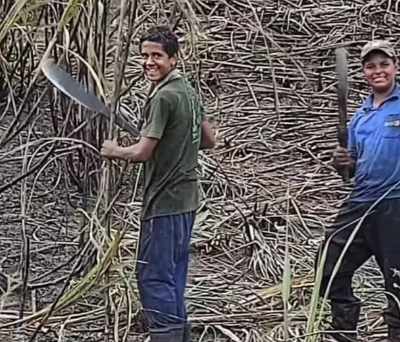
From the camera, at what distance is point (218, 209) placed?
214 inches

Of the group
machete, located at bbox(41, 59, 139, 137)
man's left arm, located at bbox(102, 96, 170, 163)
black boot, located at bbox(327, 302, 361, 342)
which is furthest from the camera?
black boot, located at bbox(327, 302, 361, 342)

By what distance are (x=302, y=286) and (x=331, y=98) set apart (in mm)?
2955

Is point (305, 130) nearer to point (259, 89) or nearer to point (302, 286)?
point (259, 89)

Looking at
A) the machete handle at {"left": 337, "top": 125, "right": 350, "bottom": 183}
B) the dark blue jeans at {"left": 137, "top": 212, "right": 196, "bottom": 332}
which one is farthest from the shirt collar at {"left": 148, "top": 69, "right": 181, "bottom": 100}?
the machete handle at {"left": 337, "top": 125, "right": 350, "bottom": 183}

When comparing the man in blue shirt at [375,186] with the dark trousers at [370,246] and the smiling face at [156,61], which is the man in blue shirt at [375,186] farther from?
the smiling face at [156,61]

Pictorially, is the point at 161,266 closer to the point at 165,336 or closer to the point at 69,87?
the point at 165,336

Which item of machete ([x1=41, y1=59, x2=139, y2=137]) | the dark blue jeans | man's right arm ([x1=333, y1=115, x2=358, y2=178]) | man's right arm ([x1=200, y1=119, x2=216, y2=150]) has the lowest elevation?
the dark blue jeans

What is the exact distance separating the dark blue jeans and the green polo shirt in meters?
0.05

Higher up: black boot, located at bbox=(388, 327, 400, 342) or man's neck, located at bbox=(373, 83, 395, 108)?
man's neck, located at bbox=(373, 83, 395, 108)

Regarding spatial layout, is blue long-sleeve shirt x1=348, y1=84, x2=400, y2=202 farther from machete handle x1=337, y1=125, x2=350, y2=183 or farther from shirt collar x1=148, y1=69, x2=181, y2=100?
shirt collar x1=148, y1=69, x2=181, y2=100

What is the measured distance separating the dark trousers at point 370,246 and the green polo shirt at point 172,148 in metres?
0.56

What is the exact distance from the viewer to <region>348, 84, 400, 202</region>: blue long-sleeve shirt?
3.53 meters

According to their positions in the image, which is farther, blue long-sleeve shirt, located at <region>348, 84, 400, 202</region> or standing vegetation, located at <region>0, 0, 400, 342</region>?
blue long-sleeve shirt, located at <region>348, 84, 400, 202</region>

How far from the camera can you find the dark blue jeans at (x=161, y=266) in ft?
11.7
